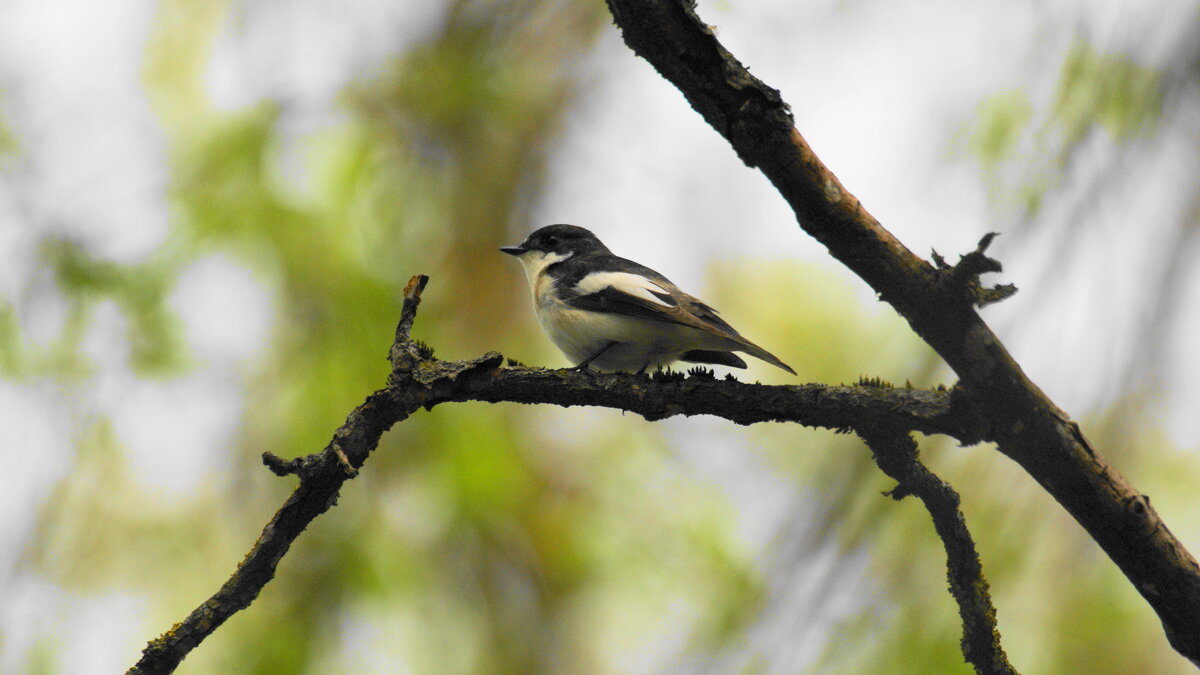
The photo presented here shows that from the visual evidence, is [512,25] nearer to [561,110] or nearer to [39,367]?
[561,110]

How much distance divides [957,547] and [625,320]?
1.80m

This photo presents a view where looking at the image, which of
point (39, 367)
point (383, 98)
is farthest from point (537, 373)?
point (383, 98)

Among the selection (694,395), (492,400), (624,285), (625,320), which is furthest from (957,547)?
(624,285)

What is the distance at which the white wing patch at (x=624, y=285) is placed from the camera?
362 centimetres

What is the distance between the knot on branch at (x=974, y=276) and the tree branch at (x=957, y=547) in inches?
17.2

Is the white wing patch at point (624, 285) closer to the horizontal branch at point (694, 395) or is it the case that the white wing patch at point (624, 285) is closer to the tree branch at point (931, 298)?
→ the horizontal branch at point (694, 395)

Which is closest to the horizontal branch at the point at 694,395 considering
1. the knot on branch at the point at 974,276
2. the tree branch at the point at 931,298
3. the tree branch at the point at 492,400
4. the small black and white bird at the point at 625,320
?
the tree branch at the point at 492,400

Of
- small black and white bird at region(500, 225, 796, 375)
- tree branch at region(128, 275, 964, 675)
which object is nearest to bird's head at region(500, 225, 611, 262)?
small black and white bird at region(500, 225, 796, 375)

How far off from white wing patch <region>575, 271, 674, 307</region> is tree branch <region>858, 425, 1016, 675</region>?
158 cm

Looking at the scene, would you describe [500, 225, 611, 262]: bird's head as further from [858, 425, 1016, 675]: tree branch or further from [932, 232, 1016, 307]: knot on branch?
[932, 232, 1016, 307]: knot on branch

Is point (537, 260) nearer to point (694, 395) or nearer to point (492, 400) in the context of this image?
point (492, 400)

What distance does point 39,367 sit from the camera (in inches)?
180

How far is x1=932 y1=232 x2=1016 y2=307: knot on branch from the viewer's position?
5.43ft

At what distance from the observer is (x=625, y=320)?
365 cm
